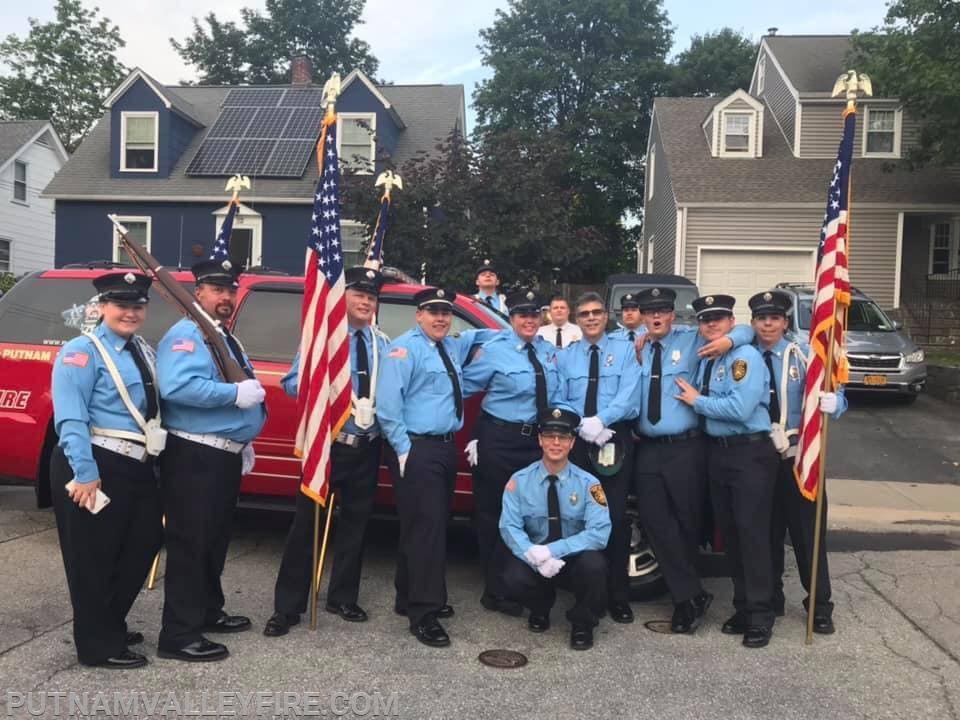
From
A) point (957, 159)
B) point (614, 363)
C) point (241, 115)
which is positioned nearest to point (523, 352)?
point (614, 363)

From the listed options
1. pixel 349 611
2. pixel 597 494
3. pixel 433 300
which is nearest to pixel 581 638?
pixel 597 494

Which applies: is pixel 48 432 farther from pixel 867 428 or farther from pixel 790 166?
pixel 790 166

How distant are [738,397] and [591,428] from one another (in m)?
0.80

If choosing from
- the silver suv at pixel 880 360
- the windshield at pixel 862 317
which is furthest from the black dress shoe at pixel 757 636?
the windshield at pixel 862 317

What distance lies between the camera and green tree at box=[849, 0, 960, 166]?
1518 centimetres

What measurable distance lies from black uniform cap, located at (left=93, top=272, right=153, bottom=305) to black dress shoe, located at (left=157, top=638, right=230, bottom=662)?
66.4 inches

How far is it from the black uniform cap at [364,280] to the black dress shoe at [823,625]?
306cm

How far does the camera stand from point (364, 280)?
184 inches

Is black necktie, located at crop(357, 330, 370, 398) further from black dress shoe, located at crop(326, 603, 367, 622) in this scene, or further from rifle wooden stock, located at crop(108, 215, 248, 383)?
black dress shoe, located at crop(326, 603, 367, 622)

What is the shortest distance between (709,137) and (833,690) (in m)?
19.5

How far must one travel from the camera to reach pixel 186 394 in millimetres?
3836

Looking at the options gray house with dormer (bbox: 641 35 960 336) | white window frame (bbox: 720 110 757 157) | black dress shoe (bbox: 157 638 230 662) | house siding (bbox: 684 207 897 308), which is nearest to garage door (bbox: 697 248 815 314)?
gray house with dormer (bbox: 641 35 960 336)

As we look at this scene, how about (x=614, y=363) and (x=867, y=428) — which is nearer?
(x=614, y=363)

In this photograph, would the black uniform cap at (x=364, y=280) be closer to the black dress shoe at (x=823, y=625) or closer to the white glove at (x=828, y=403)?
the white glove at (x=828, y=403)
